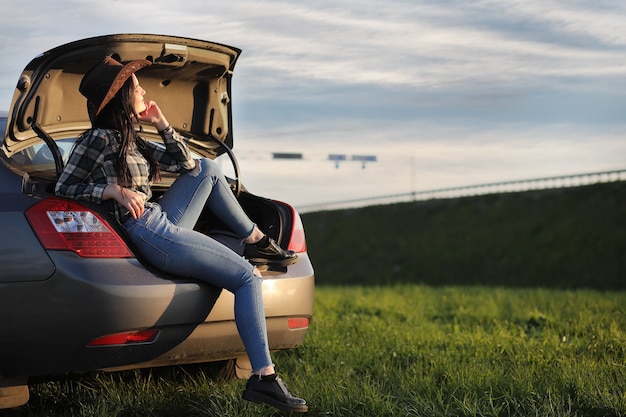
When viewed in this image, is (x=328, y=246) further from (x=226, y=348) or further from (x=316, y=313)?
(x=226, y=348)

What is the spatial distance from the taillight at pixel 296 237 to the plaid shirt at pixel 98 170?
90 cm

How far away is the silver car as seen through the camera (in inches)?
161

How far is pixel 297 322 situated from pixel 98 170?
1.40 metres

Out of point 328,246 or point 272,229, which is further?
point 328,246

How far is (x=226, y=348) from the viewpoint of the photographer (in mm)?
4539

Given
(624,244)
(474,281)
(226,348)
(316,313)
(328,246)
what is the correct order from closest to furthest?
(226,348)
(316,313)
(624,244)
(474,281)
(328,246)

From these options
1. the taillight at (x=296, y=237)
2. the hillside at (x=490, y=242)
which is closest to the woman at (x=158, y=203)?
the taillight at (x=296, y=237)

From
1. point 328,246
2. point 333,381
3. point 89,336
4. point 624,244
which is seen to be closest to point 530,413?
point 333,381

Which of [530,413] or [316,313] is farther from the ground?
[530,413]

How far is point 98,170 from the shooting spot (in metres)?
4.51

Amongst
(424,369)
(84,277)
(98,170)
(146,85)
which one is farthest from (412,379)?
(146,85)

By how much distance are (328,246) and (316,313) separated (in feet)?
121

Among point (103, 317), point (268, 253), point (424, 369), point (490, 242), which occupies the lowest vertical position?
point (490, 242)

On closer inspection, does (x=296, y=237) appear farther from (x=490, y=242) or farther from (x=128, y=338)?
(x=490, y=242)
